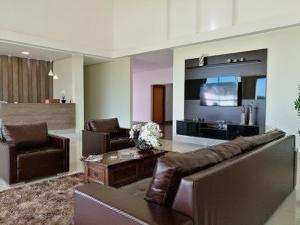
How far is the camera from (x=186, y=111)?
731 cm

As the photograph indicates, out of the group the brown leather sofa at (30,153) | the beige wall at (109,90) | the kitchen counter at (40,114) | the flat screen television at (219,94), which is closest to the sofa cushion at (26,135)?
the brown leather sofa at (30,153)

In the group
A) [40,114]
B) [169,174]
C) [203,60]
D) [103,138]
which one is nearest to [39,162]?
[103,138]

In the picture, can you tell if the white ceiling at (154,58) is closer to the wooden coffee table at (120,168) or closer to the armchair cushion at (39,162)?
the wooden coffee table at (120,168)

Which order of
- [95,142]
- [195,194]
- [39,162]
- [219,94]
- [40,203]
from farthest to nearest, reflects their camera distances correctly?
1. [219,94]
2. [95,142]
3. [39,162]
4. [40,203]
5. [195,194]

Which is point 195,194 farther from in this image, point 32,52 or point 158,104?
point 158,104

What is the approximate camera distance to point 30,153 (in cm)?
361

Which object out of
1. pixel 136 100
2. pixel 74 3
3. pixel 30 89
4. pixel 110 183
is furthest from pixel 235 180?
pixel 136 100

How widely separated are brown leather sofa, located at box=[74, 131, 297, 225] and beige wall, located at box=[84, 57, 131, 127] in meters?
7.02

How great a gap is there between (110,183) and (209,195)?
75.1 inches

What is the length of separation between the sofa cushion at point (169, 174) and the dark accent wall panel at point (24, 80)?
8615mm

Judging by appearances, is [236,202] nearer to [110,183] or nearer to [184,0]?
[110,183]

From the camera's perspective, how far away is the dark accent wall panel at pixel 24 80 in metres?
8.46

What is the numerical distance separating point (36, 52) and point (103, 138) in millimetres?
4937

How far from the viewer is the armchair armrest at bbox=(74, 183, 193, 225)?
4.31 feet
